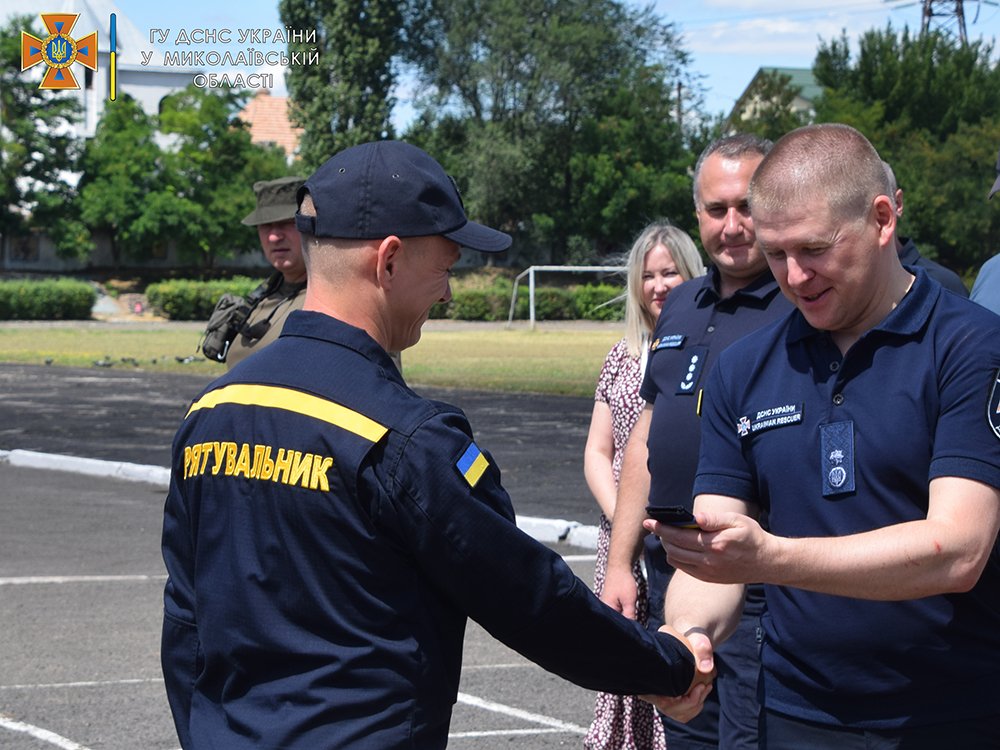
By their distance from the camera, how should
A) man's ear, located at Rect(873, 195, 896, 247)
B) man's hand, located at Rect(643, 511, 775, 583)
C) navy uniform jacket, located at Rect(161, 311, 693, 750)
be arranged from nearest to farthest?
navy uniform jacket, located at Rect(161, 311, 693, 750) < man's hand, located at Rect(643, 511, 775, 583) < man's ear, located at Rect(873, 195, 896, 247)

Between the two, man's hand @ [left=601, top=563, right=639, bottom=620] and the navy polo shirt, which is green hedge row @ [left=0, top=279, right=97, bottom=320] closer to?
man's hand @ [left=601, top=563, right=639, bottom=620]

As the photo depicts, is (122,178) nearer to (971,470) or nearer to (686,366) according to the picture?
(686,366)

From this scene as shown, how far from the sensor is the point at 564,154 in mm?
74438

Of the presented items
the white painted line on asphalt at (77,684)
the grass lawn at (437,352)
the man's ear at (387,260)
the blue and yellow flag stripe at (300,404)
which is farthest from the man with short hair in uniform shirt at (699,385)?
the grass lawn at (437,352)

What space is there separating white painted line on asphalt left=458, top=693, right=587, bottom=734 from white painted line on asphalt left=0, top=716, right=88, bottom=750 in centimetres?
175

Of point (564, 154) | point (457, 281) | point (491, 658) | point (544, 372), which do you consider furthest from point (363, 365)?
point (564, 154)

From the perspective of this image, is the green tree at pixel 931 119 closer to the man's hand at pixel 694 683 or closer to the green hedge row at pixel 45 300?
the green hedge row at pixel 45 300

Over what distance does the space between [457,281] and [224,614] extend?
6682 cm

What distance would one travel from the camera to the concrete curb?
33.6 ft

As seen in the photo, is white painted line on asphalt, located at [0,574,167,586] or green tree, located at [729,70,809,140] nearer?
white painted line on asphalt, located at [0,574,167,586]

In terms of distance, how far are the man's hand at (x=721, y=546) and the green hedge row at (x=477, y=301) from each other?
175 feet

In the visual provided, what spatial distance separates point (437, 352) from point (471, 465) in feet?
109

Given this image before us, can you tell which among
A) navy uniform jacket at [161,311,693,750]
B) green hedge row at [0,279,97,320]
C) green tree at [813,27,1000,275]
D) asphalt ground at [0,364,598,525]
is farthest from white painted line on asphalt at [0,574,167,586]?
green tree at [813,27,1000,275]

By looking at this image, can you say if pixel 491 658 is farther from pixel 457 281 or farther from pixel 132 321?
pixel 457 281
